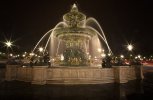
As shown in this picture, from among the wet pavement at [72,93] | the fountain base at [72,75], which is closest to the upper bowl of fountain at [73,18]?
the fountain base at [72,75]

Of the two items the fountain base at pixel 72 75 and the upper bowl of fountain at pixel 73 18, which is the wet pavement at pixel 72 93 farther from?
the upper bowl of fountain at pixel 73 18

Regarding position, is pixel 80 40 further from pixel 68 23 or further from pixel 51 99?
pixel 51 99

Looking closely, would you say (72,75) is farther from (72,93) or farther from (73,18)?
(73,18)

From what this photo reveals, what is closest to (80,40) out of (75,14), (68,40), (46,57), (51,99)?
(68,40)

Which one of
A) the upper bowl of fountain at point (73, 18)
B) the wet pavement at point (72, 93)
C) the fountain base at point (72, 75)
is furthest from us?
the upper bowl of fountain at point (73, 18)

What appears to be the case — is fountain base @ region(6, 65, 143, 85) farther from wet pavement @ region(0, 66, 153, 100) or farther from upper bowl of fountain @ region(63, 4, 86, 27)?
upper bowl of fountain @ region(63, 4, 86, 27)

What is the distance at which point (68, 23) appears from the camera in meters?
28.2

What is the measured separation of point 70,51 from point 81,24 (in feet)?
15.5

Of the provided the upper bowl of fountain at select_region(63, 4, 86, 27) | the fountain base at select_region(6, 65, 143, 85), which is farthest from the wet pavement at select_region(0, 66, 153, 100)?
the upper bowl of fountain at select_region(63, 4, 86, 27)

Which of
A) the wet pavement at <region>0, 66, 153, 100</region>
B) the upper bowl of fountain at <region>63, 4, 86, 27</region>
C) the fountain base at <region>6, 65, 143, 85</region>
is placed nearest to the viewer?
the wet pavement at <region>0, 66, 153, 100</region>

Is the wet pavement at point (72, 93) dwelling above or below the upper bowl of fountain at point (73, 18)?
below

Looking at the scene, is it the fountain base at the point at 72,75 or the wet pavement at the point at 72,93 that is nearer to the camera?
the wet pavement at the point at 72,93

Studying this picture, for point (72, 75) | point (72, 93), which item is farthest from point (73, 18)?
point (72, 93)

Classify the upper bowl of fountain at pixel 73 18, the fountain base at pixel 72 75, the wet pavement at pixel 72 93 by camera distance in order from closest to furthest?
the wet pavement at pixel 72 93 → the fountain base at pixel 72 75 → the upper bowl of fountain at pixel 73 18
